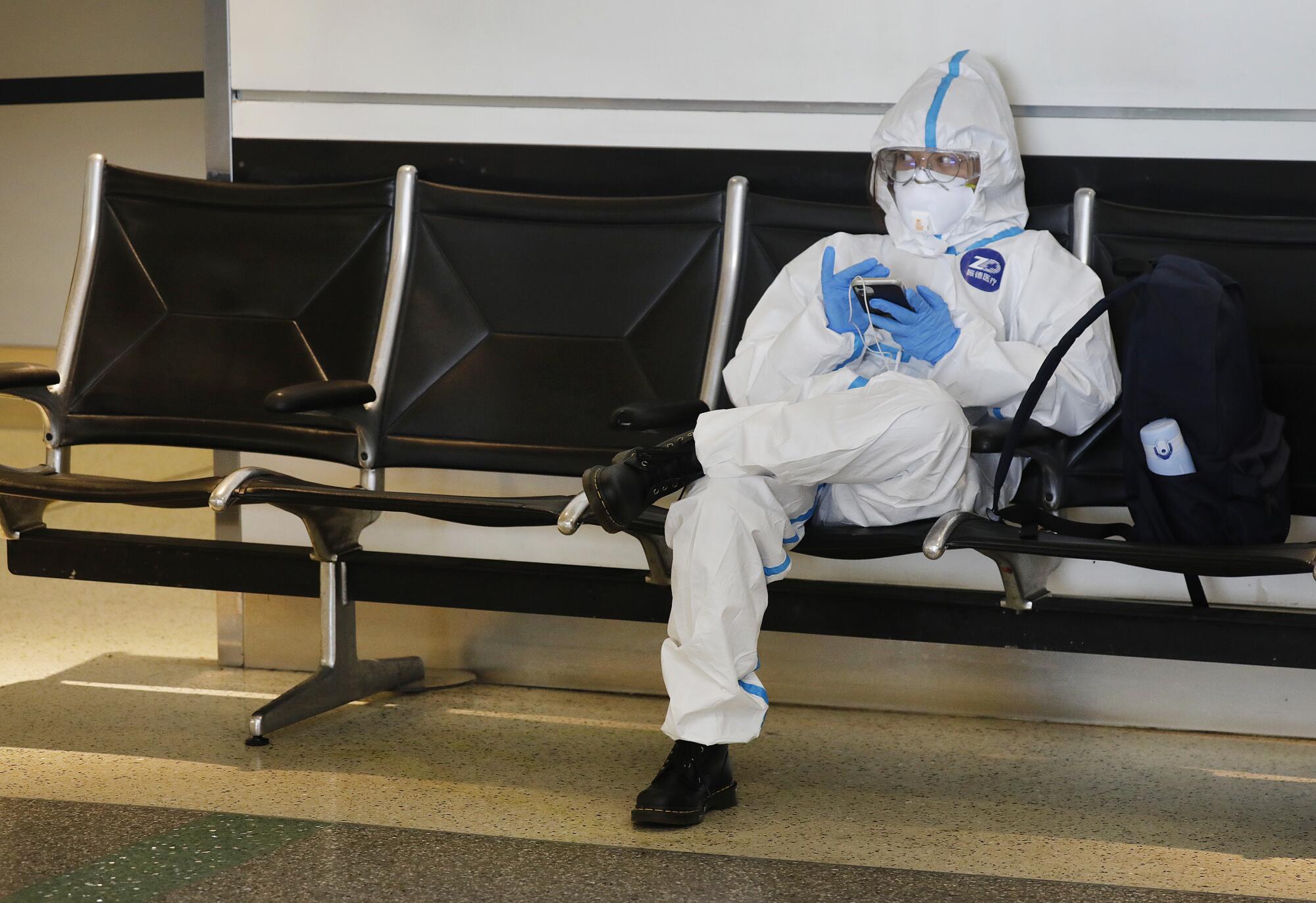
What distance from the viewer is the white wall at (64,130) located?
21.2 feet

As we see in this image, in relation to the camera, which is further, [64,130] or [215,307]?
[64,130]

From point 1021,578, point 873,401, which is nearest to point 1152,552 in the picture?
point 1021,578

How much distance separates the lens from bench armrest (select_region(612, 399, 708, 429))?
2123 mm

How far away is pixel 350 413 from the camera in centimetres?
258

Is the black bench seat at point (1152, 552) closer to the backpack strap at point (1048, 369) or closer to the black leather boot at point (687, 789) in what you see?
the backpack strap at point (1048, 369)

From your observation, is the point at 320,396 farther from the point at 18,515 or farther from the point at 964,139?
the point at 964,139

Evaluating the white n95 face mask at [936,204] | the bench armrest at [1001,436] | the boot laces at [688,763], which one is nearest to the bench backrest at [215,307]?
the boot laces at [688,763]

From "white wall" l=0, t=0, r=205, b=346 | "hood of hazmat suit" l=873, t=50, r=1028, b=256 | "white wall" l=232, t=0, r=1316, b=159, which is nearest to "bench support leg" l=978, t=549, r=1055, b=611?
"hood of hazmat suit" l=873, t=50, r=1028, b=256

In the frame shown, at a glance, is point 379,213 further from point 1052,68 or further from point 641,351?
point 1052,68

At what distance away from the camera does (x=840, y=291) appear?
2250mm

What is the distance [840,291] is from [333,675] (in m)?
1.26

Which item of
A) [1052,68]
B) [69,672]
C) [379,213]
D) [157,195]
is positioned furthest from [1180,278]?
[69,672]

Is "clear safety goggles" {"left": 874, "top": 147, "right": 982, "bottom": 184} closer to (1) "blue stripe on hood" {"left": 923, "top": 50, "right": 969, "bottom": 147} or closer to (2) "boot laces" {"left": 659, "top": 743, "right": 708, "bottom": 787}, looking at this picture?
(1) "blue stripe on hood" {"left": 923, "top": 50, "right": 969, "bottom": 147}

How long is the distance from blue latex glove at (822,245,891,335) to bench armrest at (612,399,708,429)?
27 centimetres
